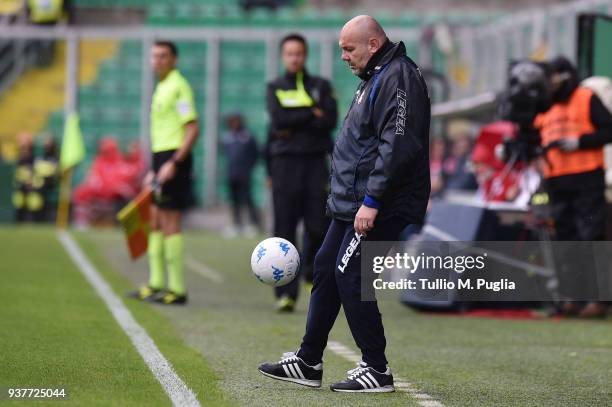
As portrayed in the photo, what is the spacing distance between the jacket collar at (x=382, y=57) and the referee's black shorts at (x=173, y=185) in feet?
15.9

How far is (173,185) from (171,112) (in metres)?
0.64

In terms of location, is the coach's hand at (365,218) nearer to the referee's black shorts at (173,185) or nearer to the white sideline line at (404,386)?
the white sideline line at (404,386)

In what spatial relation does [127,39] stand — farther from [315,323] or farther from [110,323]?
[315,323]

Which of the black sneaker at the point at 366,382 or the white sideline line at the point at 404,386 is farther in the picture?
the black sneaker at the point at 366,382

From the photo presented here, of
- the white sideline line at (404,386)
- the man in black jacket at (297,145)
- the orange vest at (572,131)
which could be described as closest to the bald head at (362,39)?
the white sideline line at (404,386)

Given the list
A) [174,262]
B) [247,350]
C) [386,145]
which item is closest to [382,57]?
[386,145]

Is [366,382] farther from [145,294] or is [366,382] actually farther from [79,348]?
[145,294]

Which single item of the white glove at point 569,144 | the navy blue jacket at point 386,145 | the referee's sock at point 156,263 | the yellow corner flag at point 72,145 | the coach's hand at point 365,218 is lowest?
the yellow corner flag at point 72,145

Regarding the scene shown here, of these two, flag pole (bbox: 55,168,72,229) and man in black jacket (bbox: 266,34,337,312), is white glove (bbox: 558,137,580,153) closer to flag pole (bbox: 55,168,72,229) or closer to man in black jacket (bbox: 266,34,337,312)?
man in black jacket (bbox: 266,34,337,312)

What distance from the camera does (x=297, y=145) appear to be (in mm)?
11414

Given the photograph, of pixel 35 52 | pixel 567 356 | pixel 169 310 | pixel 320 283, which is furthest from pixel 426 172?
pixel 35 52

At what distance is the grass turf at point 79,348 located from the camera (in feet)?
21.1
